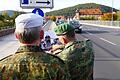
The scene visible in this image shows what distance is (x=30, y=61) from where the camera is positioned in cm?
322

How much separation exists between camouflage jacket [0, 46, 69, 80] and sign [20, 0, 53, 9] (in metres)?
11.0

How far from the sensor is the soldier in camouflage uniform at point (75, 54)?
4.46 meters

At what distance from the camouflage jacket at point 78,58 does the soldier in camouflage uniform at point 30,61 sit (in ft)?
3.61

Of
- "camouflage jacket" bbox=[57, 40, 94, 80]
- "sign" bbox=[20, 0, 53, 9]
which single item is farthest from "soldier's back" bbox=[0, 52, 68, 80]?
"sign" bbox=[20, 0, 53, 9]

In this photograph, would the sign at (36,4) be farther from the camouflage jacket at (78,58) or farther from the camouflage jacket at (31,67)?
the camouflage jacket at (31,67)

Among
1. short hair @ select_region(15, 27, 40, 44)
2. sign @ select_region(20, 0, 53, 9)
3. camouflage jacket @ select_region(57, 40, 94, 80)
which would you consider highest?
sign @ select_region(20, 0, 53, 9)

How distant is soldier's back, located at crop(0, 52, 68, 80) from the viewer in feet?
10.4

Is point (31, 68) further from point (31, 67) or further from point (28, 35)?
point (28, 35)

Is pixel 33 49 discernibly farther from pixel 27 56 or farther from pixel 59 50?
pixel 59 50

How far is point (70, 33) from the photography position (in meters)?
4.77

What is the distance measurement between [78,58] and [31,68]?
55.5 inches

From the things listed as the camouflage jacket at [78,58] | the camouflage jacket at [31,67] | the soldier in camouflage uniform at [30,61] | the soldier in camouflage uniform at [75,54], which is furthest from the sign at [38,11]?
the camouflage jacket at [31,67]

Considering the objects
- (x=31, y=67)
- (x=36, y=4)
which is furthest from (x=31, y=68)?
(x=36, y=4)

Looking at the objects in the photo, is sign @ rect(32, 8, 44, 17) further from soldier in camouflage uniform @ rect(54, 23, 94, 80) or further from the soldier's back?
the soldier's back
